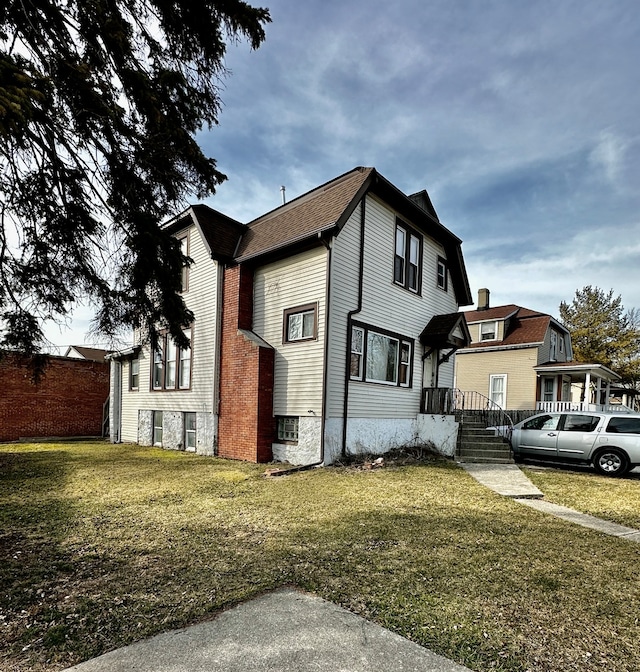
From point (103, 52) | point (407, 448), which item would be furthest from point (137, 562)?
point (407, 448)

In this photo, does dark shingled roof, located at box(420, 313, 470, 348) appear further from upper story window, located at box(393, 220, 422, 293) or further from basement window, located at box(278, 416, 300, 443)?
basement window, located at box(278, 416, 300, 443)

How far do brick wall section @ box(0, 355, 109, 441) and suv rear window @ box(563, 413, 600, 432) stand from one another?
61.2 feet

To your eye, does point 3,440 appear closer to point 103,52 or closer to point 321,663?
point 103,52

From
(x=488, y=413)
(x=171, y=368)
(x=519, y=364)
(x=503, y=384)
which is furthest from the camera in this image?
(x=503, y=384)

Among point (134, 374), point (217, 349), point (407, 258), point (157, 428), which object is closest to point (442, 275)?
point (407, 258)

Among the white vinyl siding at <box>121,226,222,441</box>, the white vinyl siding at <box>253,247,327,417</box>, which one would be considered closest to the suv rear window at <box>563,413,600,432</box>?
the white vinyl siding at <box>253,247,327,417</box>

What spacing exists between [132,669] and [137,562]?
197 centimetres

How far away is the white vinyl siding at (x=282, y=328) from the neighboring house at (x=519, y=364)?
15.4 meters

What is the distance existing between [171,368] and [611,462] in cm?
1407

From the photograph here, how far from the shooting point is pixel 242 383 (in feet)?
40.6

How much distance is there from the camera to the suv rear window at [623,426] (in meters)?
10.8

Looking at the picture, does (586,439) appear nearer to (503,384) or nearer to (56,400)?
(503,384)

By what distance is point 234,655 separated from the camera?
2697 millimetres

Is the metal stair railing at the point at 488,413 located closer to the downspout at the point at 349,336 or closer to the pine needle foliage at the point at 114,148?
the downspout at the point at 349,336
